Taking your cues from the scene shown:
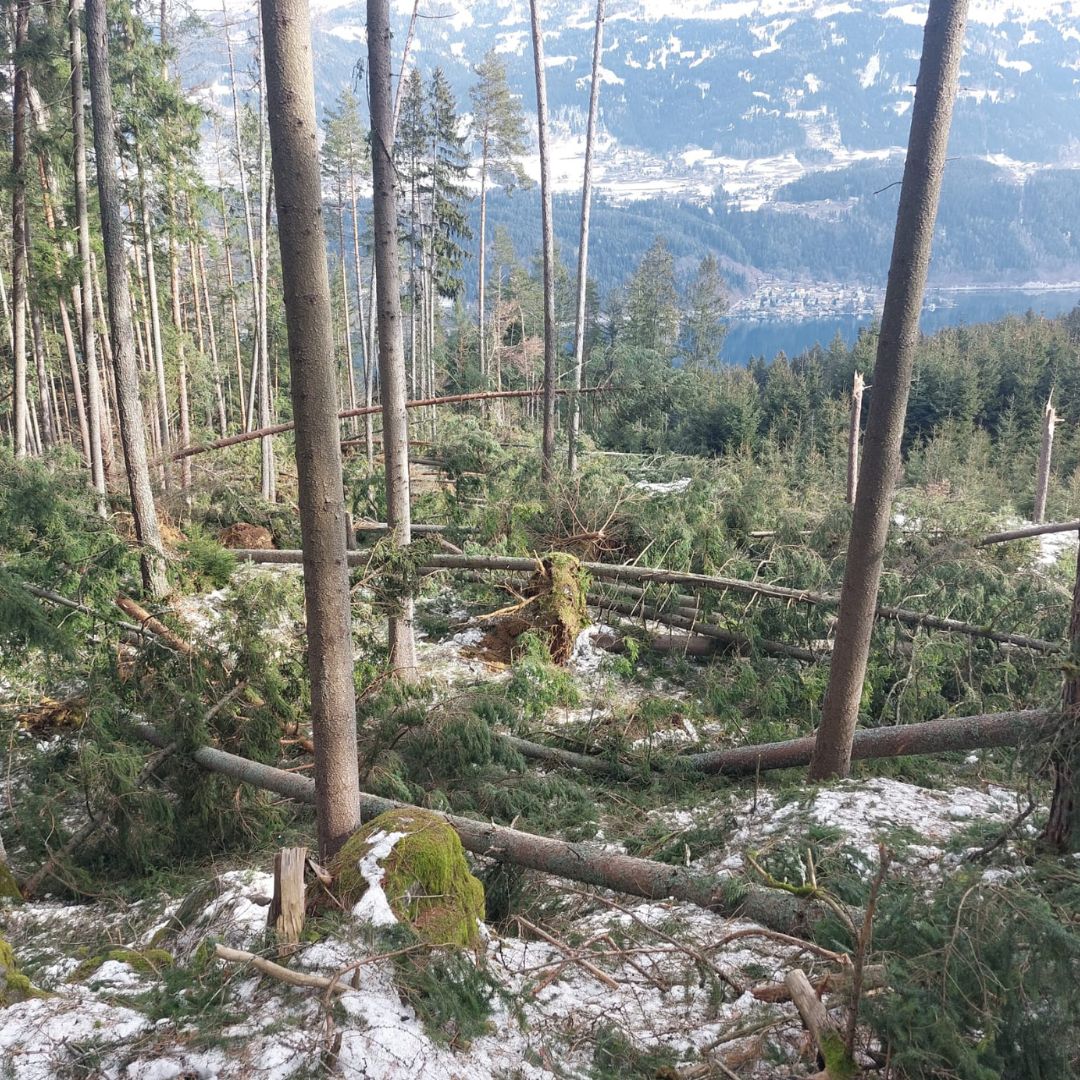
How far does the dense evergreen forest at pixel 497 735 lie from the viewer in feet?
8.59

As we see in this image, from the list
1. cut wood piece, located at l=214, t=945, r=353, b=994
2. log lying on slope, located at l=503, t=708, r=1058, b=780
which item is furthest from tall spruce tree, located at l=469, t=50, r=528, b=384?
cut wood piece, located at l=214, t=945, r=353, b=994

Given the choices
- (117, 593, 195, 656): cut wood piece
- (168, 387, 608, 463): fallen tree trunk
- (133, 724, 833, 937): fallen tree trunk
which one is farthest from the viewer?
(168, 387, 608, 463): fallen tree trunk

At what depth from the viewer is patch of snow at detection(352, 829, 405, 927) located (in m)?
2.99

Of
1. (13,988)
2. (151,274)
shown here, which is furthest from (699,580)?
(151,274)

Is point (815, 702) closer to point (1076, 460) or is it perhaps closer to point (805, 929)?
point (805, 929)

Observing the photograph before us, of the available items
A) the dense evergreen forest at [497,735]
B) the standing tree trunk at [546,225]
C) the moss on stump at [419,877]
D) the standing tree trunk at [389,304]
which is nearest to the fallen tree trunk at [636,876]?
the dense evergreen forest at [497,735]

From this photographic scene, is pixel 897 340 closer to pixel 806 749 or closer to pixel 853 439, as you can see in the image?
pixel 806 749

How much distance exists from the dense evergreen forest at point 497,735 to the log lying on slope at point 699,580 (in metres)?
0.05

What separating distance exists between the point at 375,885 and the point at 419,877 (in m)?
0.18

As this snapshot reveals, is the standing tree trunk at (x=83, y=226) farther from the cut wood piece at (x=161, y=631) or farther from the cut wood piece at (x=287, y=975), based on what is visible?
the cut wood piece at (x=287, y=975)

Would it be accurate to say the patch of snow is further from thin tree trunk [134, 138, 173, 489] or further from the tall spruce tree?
the tall spruce tree

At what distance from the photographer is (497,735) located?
5781mm

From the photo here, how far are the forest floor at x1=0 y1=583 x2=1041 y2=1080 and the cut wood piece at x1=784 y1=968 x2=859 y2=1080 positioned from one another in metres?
0.19

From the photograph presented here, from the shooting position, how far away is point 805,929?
337 cm
